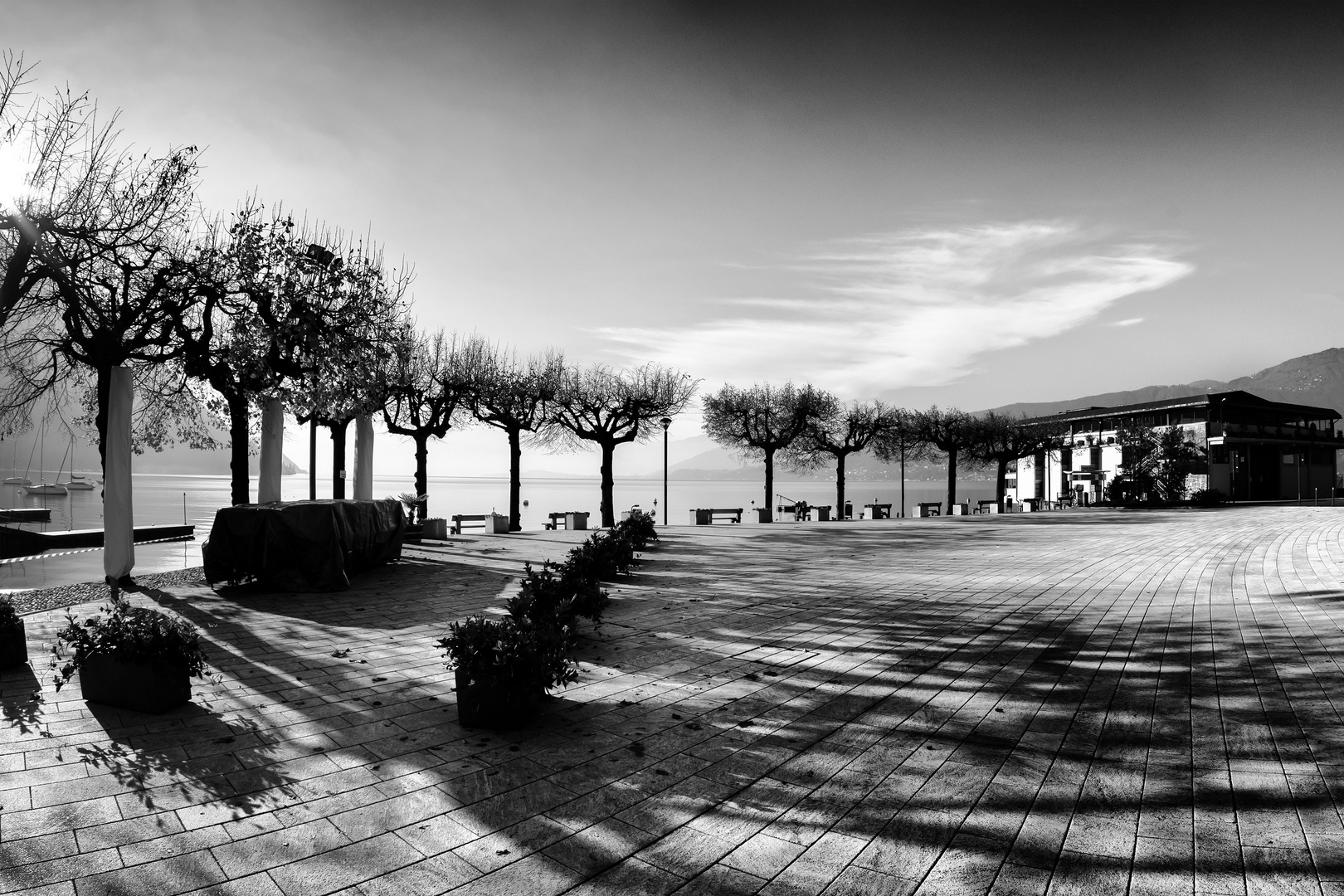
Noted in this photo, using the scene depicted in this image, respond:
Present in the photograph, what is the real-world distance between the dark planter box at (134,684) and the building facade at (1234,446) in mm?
59671

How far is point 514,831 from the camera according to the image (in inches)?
129

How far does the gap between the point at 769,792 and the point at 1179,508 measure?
47555 mm

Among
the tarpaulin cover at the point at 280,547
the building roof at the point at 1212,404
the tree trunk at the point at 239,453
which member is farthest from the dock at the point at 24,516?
the building roof at the point at 1212,404

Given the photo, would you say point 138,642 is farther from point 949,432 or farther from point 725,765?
point 949,432

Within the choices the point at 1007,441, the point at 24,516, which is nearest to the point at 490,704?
the point at 24,516

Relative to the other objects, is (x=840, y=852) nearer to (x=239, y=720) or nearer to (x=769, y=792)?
(x=769, y=792)

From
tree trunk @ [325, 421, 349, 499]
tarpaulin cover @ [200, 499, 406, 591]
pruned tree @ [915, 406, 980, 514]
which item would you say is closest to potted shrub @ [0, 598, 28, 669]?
tarpaulin cover @ [200, 499, 406, 591]

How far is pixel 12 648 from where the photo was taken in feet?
20.0

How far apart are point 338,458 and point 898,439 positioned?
117 feet

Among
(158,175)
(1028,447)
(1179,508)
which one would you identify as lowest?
(1179,508)

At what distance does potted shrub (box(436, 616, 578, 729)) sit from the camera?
4648 millimetres

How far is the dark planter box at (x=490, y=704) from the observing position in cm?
A: 464

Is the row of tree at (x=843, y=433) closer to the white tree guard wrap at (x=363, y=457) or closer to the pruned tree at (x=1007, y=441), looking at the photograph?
the pruned tree at (x=1007, y=441)

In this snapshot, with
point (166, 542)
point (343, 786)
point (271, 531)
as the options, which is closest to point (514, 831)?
point (343, 786)
